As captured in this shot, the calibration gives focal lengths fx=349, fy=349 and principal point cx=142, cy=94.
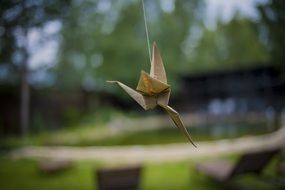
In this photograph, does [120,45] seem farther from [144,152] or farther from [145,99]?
[145,99]

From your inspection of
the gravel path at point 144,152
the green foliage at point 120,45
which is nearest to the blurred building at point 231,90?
the green foliage at point 120,45

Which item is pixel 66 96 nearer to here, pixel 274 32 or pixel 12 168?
pixel 12 168

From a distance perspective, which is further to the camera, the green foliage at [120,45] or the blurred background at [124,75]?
the green foliage at [120,45]

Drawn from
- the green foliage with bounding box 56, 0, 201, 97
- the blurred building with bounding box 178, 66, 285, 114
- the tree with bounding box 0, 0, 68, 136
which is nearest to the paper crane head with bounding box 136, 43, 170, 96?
the tree with bounding box 0, 0, 68, 136

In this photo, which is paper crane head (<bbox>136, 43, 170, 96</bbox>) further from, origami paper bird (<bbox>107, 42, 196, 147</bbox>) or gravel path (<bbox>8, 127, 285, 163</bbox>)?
gravel path (<bbox>8, 127, 285, 163</bbox>)

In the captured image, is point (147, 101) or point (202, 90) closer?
point (147, 101)

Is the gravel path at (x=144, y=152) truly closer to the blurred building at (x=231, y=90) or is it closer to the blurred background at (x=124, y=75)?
the blurred background at (x=124, y=75)

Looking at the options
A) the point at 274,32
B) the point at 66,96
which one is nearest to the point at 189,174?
the point at 274,32
